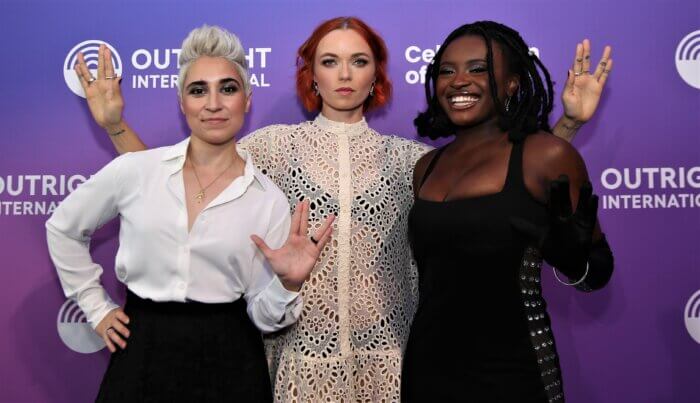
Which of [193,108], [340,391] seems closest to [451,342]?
[340,391]

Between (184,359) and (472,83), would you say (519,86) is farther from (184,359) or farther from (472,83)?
(184,359)

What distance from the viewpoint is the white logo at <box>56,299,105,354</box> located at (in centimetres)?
258

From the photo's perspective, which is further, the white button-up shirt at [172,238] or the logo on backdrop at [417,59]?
the logo on backdrop at [417,59]

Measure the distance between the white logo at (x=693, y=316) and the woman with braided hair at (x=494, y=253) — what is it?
3.59 ft

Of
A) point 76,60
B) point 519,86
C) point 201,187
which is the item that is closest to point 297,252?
point 201,187

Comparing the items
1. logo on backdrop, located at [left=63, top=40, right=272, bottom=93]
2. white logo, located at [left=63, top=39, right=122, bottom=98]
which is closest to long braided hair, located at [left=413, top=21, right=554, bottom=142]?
logo on backdrop, located at [left=63, top=40, right=272, bottom=93]

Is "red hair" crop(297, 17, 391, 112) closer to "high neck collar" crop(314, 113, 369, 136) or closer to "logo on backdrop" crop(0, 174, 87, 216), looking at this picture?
"high neck collar" crop(314, 113, 369, 136)

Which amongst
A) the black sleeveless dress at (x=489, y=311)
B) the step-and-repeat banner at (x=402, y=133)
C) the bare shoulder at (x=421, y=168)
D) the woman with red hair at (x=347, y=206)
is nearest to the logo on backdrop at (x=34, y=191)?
the step-and-repeat banner at (x=402, y=133)

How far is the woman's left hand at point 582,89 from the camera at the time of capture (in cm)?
219

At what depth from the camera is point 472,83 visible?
1.87 m

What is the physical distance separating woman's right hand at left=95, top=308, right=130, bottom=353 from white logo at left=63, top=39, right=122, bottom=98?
3.63 feet

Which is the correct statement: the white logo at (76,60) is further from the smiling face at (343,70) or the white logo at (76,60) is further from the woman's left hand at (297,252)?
the woman's left hand at (297,252)

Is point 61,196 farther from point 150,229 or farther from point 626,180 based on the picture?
point 626,180

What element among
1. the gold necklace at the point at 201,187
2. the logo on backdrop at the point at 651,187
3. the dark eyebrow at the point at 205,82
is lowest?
the logo on backdrop at the point at 651,187
